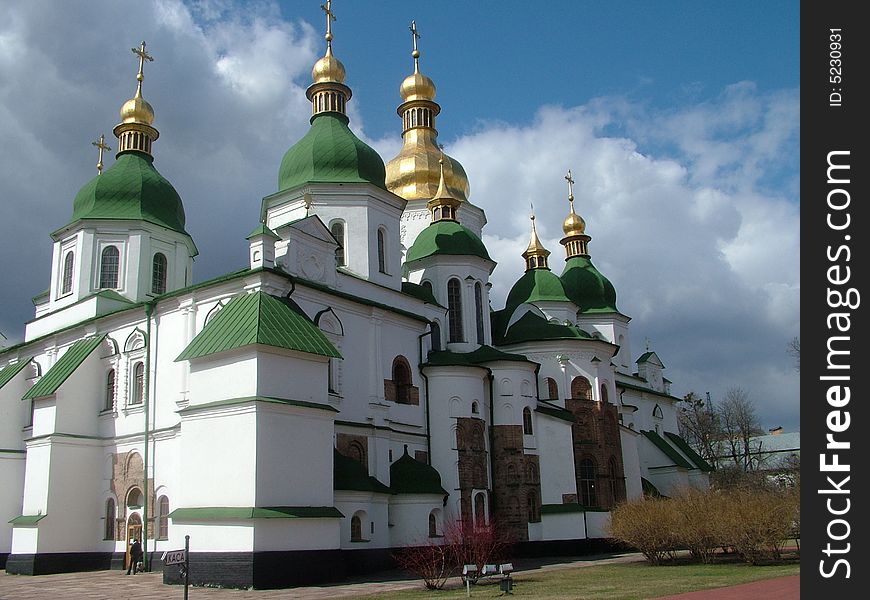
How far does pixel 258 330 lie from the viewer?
2047cm

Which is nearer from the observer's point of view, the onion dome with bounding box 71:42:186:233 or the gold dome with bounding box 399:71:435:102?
the onion dome with bounding box 71:42:186:233

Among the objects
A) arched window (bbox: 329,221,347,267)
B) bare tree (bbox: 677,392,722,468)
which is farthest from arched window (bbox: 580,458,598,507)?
bare tree (bbox: 677,392,722,468)

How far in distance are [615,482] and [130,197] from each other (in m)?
22.6

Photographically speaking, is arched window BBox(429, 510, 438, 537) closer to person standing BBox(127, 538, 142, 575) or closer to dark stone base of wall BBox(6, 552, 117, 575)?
person standing BBox(127, 538, 142, 575)

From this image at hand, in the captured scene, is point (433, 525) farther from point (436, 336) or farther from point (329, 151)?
point (329, 151)

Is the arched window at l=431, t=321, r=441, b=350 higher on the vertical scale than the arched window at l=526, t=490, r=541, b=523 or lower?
higher

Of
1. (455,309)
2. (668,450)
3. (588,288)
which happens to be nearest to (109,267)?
(455,309)

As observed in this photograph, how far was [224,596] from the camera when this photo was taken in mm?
17391

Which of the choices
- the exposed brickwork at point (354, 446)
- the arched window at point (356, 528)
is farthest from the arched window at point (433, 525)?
the arched window at point (356, 528)

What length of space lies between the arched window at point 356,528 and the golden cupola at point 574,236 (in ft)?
86.5

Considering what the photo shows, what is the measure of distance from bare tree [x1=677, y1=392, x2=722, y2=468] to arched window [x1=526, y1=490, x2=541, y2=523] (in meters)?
34.2

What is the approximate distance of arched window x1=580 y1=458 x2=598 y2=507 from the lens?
33.0 m
